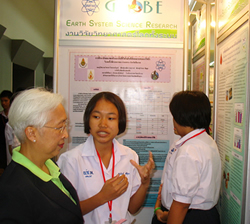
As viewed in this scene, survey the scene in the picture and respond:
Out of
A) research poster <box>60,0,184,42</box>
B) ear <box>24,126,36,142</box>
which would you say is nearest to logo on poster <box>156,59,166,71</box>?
research poster <box>60,0,184,42</box>

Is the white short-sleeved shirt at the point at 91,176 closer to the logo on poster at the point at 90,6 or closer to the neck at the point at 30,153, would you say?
the neck at the point at 30,153

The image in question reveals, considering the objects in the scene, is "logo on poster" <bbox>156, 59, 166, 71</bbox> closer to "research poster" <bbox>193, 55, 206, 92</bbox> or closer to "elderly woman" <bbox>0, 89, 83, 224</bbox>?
"research poster" <bbox>193, 55, 206, 92</bbox>

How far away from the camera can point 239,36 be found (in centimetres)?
151

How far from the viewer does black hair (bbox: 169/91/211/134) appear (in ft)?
4.84

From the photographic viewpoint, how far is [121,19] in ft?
7.11

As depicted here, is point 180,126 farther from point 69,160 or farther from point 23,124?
point 23,124

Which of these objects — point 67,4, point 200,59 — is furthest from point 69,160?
point 200,59

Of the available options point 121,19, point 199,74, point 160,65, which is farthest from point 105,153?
point 199,74

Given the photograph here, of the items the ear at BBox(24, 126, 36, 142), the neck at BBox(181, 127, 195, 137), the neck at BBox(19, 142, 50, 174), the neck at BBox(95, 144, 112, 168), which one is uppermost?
the ear at BBox(24, 126, 36, 142)

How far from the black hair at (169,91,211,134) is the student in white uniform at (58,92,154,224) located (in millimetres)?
376

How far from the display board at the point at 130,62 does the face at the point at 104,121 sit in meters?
0.75

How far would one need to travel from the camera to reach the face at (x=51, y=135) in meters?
1.04

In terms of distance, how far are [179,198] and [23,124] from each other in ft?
3.33

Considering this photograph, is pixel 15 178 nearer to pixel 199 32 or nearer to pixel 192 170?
pixel 192 170
